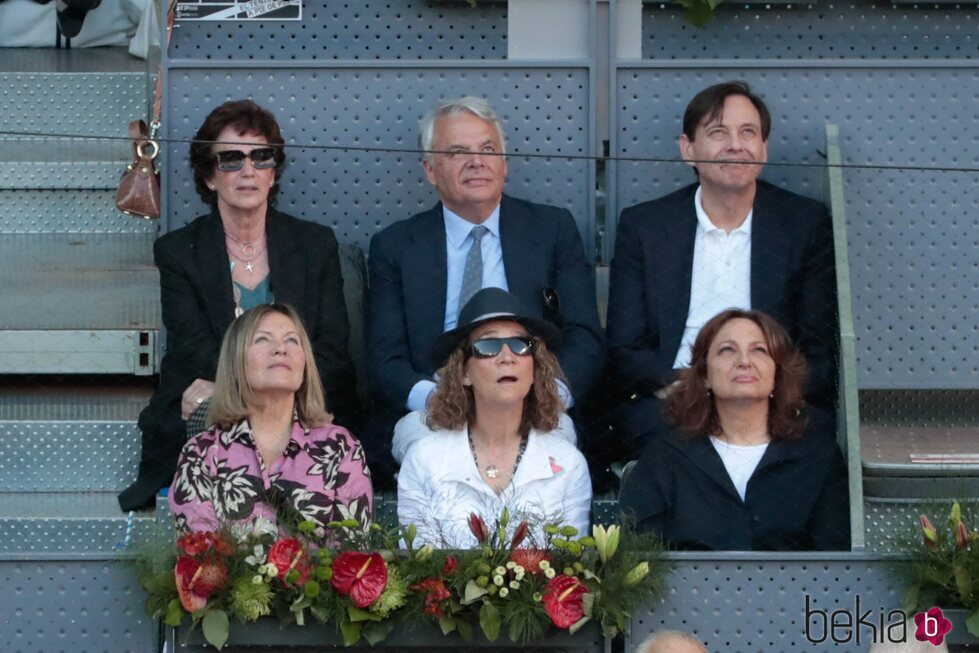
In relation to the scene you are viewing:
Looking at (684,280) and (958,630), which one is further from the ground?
(684,280)

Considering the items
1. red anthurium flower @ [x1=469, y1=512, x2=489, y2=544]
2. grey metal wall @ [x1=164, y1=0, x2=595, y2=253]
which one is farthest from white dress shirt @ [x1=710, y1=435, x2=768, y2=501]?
grey metal wall @ [x1=164, y1=0, x2=595, y2=253]

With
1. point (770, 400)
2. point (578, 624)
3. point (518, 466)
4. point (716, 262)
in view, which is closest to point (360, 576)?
point (578, 624)

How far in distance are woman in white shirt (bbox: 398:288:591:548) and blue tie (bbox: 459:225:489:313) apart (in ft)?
1.21

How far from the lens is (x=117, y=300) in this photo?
5.46 metres

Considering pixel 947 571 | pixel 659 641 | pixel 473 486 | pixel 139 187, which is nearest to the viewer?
pixel 659 641

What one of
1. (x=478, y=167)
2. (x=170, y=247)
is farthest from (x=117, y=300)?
(x=478, y=167)

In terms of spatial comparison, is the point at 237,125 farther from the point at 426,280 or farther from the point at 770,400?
the point at 770,400

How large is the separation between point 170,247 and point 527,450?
113 cm

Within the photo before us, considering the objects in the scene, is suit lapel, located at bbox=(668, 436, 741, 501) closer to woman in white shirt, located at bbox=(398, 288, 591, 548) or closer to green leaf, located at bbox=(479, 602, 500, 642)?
woman in white shirt, located at bbox=(398, 288, 591, 548)

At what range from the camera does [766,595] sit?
4184 millimetres

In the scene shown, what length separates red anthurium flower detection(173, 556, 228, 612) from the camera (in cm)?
400

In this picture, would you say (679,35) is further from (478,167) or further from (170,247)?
(170,247)

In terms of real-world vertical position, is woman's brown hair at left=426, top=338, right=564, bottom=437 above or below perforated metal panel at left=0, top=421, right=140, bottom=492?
above

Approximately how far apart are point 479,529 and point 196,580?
58 cm
